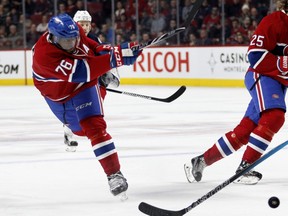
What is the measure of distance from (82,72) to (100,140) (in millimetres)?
358

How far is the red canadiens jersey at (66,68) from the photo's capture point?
441 cm

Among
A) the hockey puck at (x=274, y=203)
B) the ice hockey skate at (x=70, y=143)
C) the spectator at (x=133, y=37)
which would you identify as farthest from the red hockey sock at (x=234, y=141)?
the spectator at (x=133, y=37)

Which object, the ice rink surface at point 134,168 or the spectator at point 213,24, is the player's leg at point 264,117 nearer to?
the ice rink surface at point 134,168

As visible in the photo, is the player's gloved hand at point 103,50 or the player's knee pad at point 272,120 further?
the player's gloved hand at point 103,50

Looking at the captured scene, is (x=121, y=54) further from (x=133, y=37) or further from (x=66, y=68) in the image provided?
(x=133, y=37)

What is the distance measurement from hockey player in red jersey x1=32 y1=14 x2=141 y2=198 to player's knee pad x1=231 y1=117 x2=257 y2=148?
2.52 ft

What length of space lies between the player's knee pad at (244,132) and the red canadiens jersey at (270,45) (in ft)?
0.96

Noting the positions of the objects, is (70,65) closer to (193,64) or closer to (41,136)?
(41,136)

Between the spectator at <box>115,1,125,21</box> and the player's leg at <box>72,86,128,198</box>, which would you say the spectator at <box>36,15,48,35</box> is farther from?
the player's leg at <box>72,86,128,198</box>

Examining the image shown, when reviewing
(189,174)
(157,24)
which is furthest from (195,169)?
(157,24)

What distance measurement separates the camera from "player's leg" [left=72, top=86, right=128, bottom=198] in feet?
14.5

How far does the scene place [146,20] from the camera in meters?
15.5

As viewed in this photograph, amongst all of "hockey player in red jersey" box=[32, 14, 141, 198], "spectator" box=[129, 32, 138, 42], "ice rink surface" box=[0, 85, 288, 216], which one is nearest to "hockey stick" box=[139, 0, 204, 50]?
"hockey player in red jersey" box=[32, 14, 141, 198]

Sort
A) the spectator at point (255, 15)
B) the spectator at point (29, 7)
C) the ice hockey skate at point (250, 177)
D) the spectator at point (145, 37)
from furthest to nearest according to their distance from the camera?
the spectator at point (29, 7) → the spectator at point (145, 37) → the spectator at point (255, 15) → the ice hockey skate at point (250, 177)
